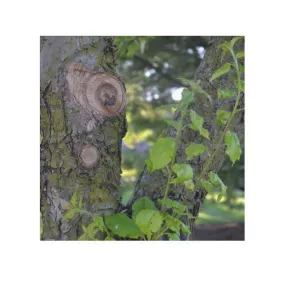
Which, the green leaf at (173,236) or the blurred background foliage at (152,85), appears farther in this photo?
the blurred background foliage at (152,85)

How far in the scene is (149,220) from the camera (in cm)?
76

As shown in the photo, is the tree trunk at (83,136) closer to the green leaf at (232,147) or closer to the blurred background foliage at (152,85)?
the green leaf at (232,147)

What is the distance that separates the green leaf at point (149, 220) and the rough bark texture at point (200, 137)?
0.31ft

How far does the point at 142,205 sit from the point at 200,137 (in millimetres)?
191

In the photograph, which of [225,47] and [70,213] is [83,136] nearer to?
[70,213]

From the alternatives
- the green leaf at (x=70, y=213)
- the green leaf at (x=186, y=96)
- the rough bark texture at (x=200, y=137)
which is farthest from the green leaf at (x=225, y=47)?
the green leaf at (x=70, y=213)

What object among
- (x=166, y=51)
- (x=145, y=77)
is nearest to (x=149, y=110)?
(x=145, y=77)

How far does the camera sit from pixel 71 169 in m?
0.82

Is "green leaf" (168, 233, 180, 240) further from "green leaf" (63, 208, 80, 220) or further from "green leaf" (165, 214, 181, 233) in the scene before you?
"green leaf" (63, 208, 80, 220)

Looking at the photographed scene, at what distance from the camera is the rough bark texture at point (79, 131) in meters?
0.81

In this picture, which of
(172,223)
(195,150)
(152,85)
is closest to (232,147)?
(195,150)

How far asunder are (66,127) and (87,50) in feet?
0.55

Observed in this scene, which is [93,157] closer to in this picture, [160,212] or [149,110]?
[160,212]
